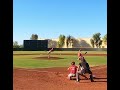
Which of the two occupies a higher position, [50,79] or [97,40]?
[97,40]

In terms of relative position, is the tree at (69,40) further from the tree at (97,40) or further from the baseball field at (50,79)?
the baseball field at (50,79)

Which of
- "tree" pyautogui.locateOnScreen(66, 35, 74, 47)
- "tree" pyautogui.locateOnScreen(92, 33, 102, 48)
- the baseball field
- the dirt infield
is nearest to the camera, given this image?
the dirt infield

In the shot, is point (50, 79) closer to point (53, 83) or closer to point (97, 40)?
point (53, 83)

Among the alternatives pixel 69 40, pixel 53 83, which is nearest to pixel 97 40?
pixel 69 40

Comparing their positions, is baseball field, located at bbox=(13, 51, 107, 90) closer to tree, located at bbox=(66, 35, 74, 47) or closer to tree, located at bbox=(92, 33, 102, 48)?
tree, located at bbox=(92, 33, 102, 48)

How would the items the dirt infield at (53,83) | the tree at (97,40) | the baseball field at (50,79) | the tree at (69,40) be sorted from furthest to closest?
the tree at (69,40) → the tree at (97,40) → the baseball field at (50,79) → the dirt infield at (53,83)

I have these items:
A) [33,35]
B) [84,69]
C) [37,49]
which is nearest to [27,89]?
[84,69]

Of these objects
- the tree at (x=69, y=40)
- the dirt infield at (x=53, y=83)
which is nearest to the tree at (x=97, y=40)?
the tree at (x=69, y=40)

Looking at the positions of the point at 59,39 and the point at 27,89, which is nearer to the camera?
the point at 27,89

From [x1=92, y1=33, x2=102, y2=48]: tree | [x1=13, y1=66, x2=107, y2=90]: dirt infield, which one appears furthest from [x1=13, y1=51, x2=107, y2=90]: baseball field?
[x1=92, y1=33, x2=102, y2=48]: tree

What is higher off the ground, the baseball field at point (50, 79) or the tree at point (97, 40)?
the tree at point (97, 40)
